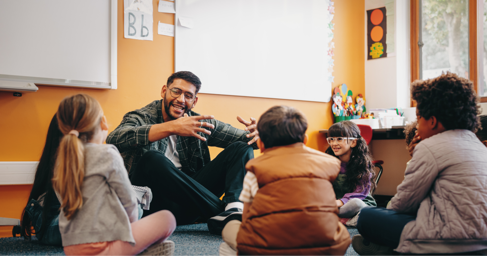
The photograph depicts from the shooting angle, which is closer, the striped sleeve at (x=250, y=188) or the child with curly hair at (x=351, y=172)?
the striped sleeve at (x=250, y=188)

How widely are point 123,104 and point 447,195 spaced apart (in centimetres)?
206

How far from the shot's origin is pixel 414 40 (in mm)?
3604

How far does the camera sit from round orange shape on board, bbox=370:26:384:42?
3.70m

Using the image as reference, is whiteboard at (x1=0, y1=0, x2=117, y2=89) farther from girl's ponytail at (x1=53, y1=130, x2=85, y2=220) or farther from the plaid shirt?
girl's ponytail at (x1=53, y1=130, x2=85, y2=220)

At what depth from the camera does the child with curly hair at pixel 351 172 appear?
2.04 metres

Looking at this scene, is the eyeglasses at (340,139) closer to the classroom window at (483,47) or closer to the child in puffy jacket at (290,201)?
the child in puffy jacket at (290,201)

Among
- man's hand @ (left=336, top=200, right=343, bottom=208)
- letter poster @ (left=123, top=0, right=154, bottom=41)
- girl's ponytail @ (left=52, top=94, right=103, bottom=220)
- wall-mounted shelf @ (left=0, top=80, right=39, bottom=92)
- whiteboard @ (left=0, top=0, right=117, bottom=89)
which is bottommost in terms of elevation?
man's hand @ (left=336, top=200, right=343, bottom=208)

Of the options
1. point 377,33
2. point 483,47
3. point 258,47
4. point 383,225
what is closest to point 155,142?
point 383,225

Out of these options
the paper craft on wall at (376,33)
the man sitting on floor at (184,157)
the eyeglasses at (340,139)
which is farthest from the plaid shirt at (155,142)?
the paper craft on wall at (376,33)

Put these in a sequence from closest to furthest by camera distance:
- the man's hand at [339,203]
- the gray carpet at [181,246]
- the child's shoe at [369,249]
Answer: the child's shoe at [369,249] < the gray carpet at [181,246] < the man's hand at [339,203]

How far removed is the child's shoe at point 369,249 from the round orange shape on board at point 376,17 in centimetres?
291

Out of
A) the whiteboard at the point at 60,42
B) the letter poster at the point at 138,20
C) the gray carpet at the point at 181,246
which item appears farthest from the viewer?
the letter poster at the point at 138,20

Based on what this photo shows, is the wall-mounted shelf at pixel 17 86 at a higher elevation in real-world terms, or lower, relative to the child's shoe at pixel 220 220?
higher

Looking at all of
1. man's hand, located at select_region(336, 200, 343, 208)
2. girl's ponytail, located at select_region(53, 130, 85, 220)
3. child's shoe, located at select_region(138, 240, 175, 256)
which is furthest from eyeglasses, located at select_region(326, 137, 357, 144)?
girl's ponytail, located at select_region(53, 130, 85, 220)
